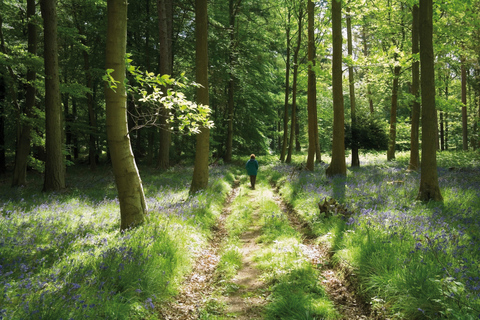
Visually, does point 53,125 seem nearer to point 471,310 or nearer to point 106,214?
point 106,214

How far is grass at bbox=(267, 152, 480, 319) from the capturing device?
3.30m

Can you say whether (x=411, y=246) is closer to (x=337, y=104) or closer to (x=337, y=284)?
(x=337, y=284)

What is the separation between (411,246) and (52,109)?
12.2 meters

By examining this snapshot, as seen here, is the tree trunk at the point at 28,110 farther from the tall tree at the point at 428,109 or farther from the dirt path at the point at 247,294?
the tall tree at the point at 428,109

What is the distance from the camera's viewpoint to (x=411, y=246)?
4.72 m

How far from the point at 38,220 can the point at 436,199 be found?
9759mm

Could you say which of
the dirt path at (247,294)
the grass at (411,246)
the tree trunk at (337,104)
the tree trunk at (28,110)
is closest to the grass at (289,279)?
the dirt path at (247,294)

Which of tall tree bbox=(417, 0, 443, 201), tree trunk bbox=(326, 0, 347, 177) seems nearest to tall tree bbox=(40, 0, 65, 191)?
tree trunk bbox=(326, 0, 347, 177)

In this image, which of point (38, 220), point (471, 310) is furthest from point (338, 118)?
point (38, 220)

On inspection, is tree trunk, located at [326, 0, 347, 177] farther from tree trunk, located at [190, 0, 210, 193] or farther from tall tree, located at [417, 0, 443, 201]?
tree trunk, located at [190, 0, 210, 193]

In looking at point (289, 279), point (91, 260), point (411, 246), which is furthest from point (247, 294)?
point (411, 246)

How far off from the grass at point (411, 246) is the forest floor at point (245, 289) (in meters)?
0.25

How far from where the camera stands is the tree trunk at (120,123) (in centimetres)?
547

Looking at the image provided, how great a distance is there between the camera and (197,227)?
694 centimetres
